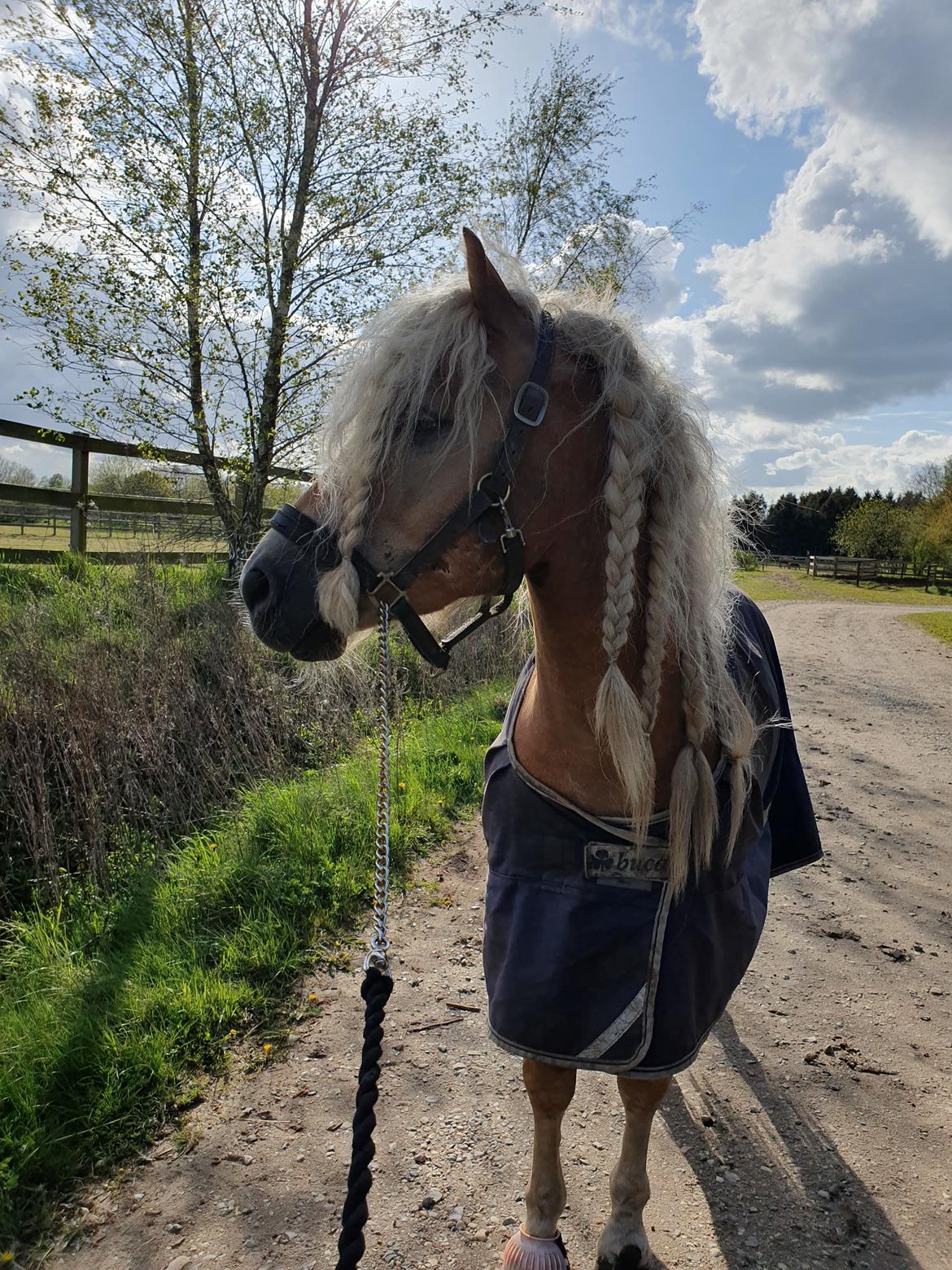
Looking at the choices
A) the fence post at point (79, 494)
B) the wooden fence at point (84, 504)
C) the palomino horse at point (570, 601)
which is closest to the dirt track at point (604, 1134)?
the palomino horse at point (570, 601)

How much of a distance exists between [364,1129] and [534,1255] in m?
1.04

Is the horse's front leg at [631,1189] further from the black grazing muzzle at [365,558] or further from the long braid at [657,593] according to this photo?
the black grazing muzzle at [365,558]

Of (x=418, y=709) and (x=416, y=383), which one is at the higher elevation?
(x=416, y=383)

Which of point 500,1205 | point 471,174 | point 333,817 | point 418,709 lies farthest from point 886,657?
point 500,1205

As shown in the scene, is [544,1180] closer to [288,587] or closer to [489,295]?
[288,587]

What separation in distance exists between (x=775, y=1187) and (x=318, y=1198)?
1.45 meters

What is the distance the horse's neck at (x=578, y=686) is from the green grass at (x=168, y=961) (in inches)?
78.8

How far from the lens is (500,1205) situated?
7.04 feet

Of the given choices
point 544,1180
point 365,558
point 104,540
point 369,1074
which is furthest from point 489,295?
point 104,540

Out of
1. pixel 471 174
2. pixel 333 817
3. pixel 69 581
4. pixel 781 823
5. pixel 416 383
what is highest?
pixel 471 174

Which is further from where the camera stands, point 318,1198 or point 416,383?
point 318,1198

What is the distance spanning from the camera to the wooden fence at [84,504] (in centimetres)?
716

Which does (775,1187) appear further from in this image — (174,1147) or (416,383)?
(416,383)

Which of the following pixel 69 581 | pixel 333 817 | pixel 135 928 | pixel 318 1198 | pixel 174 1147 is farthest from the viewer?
pixel 69 581
